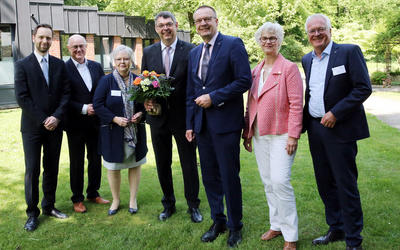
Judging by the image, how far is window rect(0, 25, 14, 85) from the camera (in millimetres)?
17109

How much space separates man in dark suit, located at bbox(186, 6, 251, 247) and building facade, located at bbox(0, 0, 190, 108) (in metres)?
15.6

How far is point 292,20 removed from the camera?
1393 inches

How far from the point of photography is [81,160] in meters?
5.45

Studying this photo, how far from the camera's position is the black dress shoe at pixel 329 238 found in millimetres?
4074

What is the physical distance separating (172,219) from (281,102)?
87.9 inches

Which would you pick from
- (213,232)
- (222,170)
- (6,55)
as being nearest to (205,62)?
(222,170)

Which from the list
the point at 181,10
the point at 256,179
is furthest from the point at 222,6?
the point at 256,179

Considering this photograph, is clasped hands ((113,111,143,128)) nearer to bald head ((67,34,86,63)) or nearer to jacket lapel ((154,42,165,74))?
jacket lapel ((154,42,165,74))

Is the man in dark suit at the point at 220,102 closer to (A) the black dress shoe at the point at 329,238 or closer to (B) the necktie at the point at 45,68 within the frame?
(A) the black dress shoe at the point at 329,238

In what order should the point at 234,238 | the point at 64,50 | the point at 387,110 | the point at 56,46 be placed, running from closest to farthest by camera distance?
1. the point at 234,238
2. the point at 387,110
3. the point at 56,46
4. the point at 64,50

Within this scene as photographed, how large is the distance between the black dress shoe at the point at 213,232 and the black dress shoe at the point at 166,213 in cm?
80

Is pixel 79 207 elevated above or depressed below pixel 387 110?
below

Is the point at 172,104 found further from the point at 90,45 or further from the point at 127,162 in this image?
the point at 90,45

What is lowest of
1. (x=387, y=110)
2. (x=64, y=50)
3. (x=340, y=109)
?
(x=387, y=110)
